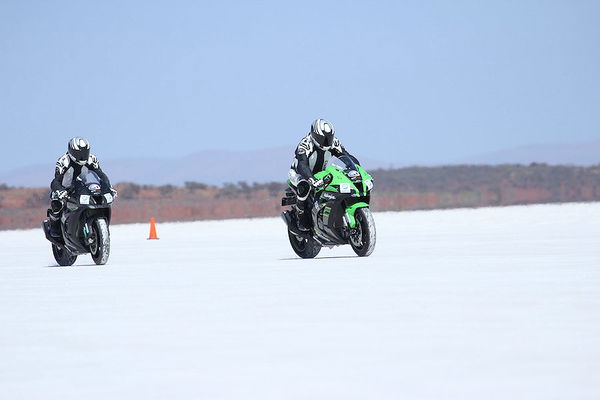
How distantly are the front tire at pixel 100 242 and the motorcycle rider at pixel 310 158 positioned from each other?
3.36 metres

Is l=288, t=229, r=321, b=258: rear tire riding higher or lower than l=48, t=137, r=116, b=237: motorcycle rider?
lower

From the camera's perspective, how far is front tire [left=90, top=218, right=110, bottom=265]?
2275 cm

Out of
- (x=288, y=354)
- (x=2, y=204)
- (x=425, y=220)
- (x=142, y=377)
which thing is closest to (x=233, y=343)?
(x=288, y=354)

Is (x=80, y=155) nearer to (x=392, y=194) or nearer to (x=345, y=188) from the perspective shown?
(x=345, y=188)

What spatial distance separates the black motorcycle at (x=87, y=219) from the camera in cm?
2277

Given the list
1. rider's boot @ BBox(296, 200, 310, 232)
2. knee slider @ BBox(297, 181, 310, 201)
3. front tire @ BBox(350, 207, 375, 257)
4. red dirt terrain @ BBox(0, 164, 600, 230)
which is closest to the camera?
front tire @ BBox(350, 207, 375, 257)

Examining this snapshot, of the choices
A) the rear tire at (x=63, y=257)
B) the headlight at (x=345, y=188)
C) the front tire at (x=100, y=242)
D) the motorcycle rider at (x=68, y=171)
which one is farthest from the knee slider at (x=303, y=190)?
the rear tire at (x=63, y=257)

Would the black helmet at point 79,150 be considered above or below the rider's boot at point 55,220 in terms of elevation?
above

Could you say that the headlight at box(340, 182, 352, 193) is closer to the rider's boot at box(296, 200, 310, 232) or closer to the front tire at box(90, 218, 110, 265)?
the rider's boot at box(296, 200, 310, 232)

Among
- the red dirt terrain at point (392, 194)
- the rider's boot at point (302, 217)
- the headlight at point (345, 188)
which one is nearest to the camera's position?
the headlight at point (345, 188)

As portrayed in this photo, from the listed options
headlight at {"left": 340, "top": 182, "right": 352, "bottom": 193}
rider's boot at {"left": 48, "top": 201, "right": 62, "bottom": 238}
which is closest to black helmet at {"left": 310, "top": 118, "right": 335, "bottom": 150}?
headlight at {"left": 340, "top": 182, "right": 352, "bottom": 193}

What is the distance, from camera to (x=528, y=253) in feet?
77.4

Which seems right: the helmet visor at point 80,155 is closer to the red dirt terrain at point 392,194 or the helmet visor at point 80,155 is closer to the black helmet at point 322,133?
the black helmet at point 322,133

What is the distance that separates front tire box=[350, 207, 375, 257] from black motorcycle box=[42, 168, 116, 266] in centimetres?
417
